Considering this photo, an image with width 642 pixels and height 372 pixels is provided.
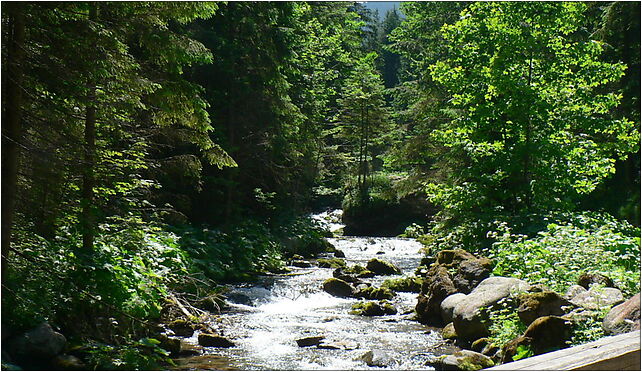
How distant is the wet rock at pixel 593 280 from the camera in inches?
331

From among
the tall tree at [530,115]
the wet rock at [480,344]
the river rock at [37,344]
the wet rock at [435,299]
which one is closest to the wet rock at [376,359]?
the wet rock at [480,344]

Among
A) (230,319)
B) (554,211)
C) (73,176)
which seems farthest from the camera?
(554,211)

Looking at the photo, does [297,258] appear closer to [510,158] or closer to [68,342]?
[510,158]

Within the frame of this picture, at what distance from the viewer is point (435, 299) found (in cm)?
1120

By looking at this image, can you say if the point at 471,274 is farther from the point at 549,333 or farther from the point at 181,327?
the point at 181,327

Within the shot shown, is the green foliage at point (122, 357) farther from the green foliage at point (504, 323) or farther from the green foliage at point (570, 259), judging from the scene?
the green foliage at point (570, 259)

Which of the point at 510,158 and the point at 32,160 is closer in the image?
the point at 32,160

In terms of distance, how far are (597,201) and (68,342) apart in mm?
16564

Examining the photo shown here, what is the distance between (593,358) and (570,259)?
7.66 metres

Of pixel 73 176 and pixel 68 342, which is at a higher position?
pixel 73 176

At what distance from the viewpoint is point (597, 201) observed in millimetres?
19016

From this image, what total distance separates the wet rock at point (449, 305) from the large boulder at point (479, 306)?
0.71 meters

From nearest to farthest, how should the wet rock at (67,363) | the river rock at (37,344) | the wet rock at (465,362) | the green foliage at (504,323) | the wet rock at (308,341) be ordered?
the river rock at (37,344), the wet rock at (67,363), the wet rock at (465,362), the green foliage at (504,323), the wet rock at (308,341)

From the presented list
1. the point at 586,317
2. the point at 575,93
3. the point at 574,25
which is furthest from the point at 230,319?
the point at 574,25
